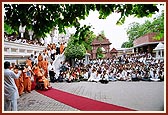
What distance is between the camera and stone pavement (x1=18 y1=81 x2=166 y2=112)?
167 inches

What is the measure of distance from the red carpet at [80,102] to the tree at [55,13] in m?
1.67

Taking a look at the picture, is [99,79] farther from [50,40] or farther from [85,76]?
[50,40]

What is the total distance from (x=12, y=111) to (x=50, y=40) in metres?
1.72

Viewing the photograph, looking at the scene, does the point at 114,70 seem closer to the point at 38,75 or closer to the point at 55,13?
the point at 38,75

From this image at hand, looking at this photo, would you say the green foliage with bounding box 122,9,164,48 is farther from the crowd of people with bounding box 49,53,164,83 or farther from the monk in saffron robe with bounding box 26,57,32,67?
the monk in saffron robe with bounding box 26,57,32,67

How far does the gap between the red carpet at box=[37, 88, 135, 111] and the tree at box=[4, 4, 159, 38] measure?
167 cm

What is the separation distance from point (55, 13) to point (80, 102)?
208 centimetres

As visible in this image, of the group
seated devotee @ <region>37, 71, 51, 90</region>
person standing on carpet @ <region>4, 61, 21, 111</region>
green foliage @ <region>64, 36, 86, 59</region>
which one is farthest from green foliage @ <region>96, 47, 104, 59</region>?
person standing on carpet @ <region>4, 61, 21, 111</region>

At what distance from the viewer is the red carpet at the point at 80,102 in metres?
4.18

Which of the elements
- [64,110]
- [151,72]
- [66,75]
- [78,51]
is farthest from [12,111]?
[151,72]

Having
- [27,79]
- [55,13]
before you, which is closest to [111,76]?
[27,79]

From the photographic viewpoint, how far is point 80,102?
4.56 metres

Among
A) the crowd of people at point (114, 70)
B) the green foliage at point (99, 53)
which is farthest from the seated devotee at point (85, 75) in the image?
the green foliage at point (99, 53)

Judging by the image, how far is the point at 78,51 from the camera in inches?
191
